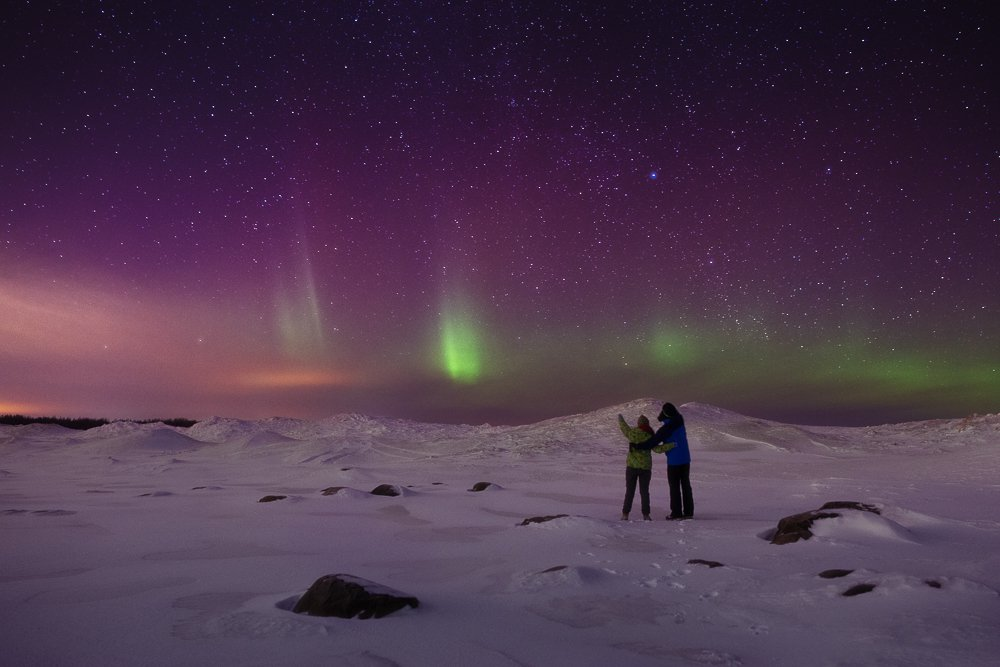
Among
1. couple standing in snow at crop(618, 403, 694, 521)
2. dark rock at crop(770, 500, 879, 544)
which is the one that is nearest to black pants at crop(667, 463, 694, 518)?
couple standing in snow at crop(618, 403, 694, 521)

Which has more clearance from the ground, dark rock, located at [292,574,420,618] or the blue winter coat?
the blue winter coat

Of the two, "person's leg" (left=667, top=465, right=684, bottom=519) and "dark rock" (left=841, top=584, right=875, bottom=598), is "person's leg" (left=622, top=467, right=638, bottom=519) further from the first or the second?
"dark rock" (left=841, top=584, right=875, bottom=598)

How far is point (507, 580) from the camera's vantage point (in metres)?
4.96

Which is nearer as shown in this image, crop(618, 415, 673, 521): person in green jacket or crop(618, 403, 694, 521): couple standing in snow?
crop(618, 403, 694, 521): couple standing in snow

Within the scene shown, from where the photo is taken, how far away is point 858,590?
164 inches

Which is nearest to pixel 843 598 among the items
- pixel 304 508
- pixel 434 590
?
pixel 434 590

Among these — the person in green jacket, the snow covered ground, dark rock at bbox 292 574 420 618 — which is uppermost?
the person in green jacket

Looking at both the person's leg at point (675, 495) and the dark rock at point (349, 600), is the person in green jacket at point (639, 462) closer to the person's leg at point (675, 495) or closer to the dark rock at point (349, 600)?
the person's leg at point (675, 495)

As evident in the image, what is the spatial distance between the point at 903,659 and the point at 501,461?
852 inches

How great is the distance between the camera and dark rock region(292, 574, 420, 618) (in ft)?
11.9

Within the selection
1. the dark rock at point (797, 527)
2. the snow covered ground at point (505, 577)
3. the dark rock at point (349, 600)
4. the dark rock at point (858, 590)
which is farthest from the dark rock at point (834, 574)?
the dark rock at point (349, 600)

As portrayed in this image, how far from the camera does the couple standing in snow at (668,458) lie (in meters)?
8.96

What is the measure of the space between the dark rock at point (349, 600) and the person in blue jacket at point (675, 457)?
19.7 feet

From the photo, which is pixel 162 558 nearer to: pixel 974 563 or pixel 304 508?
pixel 304 508
